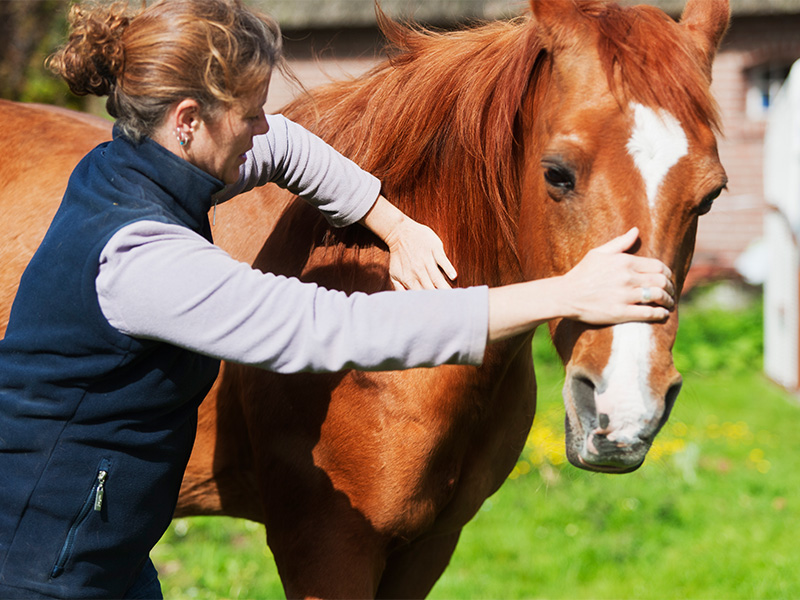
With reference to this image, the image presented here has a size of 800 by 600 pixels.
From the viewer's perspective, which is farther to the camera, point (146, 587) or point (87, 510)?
point (146, 587)

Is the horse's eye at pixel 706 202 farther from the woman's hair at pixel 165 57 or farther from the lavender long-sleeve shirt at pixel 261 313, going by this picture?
the woman's hair at pixel 165 57

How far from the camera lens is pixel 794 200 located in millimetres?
6891

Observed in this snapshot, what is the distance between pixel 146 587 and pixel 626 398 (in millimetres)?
1346

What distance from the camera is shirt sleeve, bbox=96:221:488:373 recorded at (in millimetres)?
1485

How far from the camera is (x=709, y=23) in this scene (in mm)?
2016

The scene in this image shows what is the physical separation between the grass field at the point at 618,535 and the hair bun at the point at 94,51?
2.15m

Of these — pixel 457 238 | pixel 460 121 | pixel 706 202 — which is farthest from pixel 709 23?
pixel 457 238

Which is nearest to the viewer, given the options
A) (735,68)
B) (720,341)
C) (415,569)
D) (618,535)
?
(415,569)

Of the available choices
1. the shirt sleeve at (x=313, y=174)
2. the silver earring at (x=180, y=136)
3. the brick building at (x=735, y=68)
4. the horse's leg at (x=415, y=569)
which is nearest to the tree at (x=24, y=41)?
the brick building at (x=735, y=68)

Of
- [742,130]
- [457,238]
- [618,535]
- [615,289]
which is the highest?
[615,289]

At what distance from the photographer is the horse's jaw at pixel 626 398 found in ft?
5.03

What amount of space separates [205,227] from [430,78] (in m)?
0.78

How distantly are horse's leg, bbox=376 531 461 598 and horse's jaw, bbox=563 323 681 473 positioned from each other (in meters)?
1.13

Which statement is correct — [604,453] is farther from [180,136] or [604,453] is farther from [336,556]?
[180,136]
